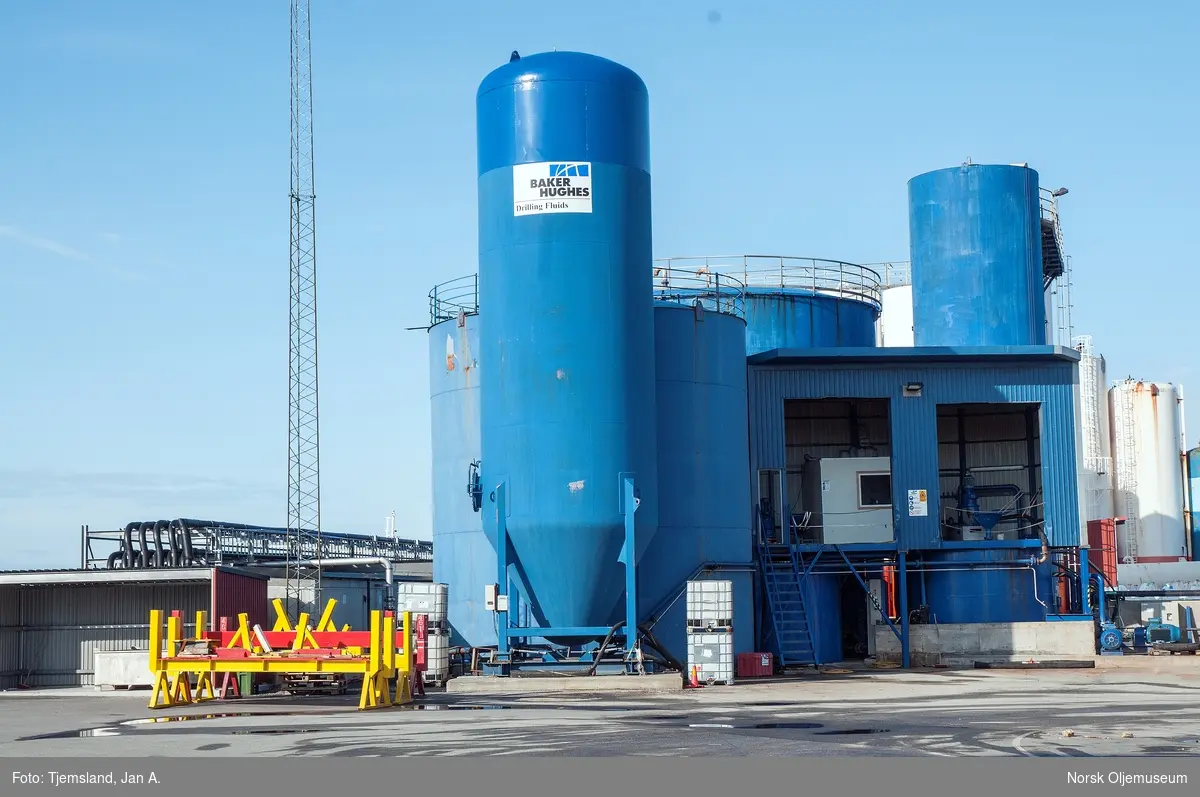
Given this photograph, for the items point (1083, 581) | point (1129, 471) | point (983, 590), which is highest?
point (1129, 471)

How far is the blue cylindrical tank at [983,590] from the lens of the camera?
4350cm

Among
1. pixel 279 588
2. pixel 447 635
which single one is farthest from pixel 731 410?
pixel 279 588

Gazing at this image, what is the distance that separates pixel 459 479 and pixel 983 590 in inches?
647

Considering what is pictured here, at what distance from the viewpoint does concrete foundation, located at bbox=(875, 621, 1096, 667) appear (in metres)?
41.4

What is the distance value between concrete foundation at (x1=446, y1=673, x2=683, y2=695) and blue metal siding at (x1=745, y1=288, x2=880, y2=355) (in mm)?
18143

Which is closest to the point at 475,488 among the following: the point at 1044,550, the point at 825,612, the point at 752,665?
the point at 752,665

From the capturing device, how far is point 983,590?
4356 centimetres

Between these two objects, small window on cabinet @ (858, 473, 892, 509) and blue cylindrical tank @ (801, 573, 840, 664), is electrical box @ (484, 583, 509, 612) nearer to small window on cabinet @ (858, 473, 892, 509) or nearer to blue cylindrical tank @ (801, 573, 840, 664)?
blue cylindrical tank @ (801, 573, 840, 664)

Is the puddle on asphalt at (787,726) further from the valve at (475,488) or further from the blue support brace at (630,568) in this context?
the valve at (475,488)

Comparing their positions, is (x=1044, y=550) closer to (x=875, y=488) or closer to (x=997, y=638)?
(x=997, y=638)

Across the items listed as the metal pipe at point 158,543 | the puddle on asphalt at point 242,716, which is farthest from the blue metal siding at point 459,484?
the metal pipe at point 158,543

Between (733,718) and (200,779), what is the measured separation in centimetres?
1037

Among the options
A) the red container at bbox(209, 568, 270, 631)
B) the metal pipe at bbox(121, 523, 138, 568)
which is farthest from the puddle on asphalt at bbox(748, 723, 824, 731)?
the metal pipe at bbox(121, 523, 138, 568)

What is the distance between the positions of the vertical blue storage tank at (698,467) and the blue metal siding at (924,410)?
3.79m
